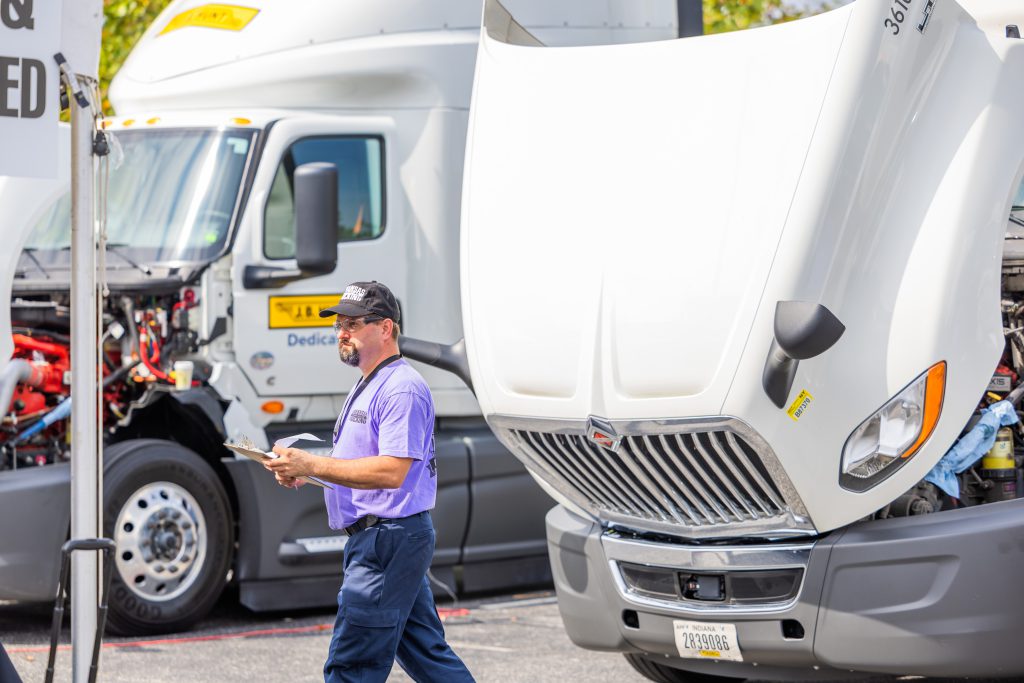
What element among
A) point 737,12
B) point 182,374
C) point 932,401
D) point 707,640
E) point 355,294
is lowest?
point 707,640

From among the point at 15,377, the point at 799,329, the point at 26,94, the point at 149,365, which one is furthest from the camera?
the point at 149,365

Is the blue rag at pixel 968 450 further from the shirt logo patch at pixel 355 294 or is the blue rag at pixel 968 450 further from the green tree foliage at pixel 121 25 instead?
the green tree foliage at pixel 121 25

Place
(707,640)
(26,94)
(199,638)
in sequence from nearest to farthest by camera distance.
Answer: (26,94) < (707,640) < (199,638)

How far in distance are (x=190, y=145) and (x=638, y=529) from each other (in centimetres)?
405

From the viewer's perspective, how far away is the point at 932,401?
18.4 ft

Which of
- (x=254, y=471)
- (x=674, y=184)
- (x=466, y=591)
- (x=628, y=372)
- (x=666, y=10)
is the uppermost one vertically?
(x=666, y=10)

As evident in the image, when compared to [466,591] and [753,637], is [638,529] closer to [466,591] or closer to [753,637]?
[753,637]

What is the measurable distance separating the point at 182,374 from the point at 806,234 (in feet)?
14.3

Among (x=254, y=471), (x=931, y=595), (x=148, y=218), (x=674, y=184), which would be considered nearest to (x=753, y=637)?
(x=931, y=595)

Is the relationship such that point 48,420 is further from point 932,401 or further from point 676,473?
point 932,401

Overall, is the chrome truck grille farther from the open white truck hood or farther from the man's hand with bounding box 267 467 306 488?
the man's hand with bounding box 267 467 306 488

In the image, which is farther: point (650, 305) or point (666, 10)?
point (666, 10)

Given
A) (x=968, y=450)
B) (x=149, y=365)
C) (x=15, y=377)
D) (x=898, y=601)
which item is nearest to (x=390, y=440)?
Result: (x=898, y=601)

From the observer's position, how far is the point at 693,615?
239 inches
